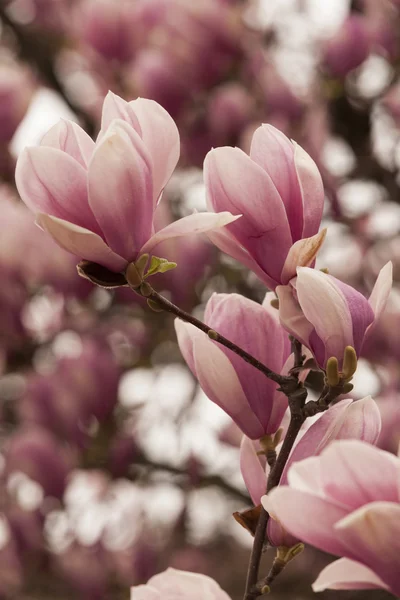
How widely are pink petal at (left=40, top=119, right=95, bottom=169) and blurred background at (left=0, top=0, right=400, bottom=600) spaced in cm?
90

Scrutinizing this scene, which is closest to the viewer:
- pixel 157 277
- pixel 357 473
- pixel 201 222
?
pixel 357 473

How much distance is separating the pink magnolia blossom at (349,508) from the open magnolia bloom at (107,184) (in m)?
0.16

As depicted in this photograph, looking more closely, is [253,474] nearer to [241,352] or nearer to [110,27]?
[241,352]

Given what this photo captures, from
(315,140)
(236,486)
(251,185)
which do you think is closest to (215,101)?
(315,140)

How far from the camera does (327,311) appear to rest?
1.46 ft

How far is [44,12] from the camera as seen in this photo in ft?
6.02

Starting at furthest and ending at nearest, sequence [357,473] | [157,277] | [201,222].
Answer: [157,277] < [201,222] < [357,473]

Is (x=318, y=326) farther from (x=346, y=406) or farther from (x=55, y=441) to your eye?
(x=55, y=441)

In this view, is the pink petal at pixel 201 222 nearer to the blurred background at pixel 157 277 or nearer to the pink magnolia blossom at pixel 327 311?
the pink magnolia blossom at pixel 327 311

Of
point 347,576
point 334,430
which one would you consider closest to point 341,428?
point 334,430

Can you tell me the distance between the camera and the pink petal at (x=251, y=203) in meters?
0.47

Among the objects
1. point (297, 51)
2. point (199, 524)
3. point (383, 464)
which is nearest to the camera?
point (383, 464)

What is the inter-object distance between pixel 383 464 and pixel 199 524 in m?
1.91

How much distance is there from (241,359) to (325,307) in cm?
8
